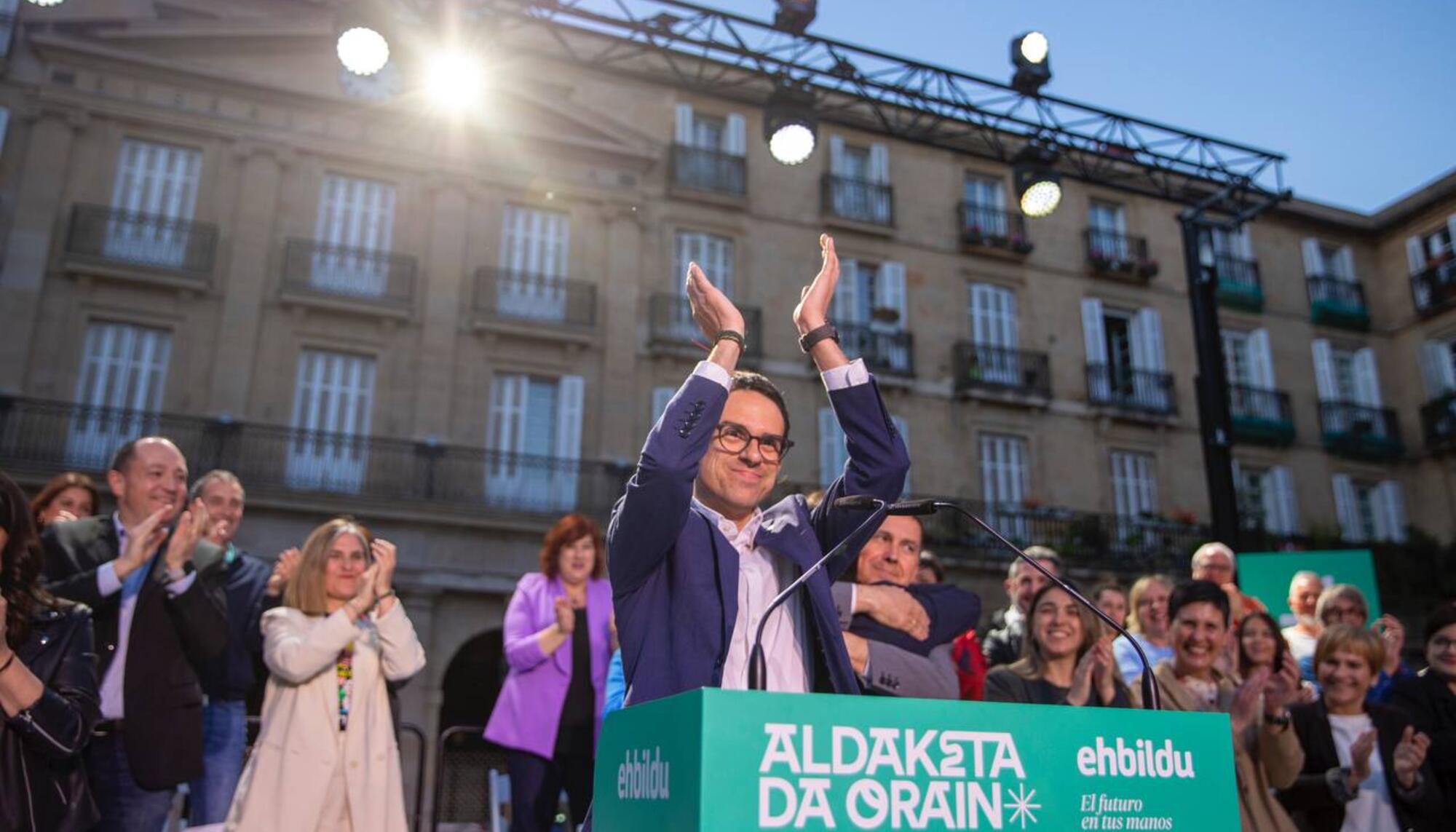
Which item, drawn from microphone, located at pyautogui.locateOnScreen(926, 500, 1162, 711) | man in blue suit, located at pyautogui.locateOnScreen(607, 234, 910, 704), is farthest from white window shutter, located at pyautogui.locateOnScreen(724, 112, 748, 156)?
microphone, located at pyautogui.locateOnScreen(926, 500, 1162, 711)

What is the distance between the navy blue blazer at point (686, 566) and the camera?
2531mm

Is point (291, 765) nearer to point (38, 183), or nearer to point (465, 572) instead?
point (465, 572)

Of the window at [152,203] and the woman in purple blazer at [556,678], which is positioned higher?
the window at [152,203]

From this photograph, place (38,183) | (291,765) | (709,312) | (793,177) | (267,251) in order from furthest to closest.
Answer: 1. (793,177)
2. (267,251)
3. (38,183)
4. (291,765)
5. (709,312)

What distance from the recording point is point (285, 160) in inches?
720

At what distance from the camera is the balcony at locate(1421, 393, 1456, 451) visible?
25.3 meters

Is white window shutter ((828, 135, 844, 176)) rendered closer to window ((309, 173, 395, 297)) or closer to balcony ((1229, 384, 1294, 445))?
window ((309, 173, 395, 297))

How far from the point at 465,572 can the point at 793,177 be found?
32.7 feet

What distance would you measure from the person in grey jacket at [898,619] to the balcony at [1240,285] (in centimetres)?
2340

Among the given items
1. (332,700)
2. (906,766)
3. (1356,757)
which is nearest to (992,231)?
(1356,757)

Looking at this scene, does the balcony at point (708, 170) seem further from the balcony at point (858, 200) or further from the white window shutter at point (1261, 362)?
the white window shutter at point (1261, 362)

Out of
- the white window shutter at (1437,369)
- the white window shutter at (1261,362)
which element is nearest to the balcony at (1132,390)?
the white window shutter at (1261,362)

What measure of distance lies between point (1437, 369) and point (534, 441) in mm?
20690

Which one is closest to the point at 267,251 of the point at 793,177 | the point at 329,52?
the point at 329,52
